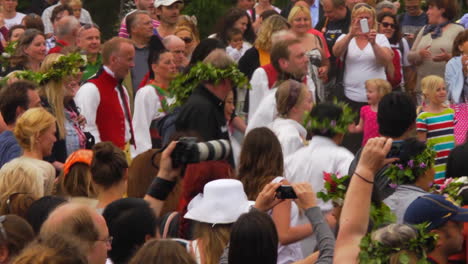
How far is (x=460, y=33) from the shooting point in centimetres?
1330

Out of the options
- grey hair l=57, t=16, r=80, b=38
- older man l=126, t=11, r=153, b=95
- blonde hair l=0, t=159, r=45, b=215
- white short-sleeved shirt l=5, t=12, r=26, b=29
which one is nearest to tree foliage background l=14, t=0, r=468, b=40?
white short-sleeved shirt l=5, t=12, r=26, b=29

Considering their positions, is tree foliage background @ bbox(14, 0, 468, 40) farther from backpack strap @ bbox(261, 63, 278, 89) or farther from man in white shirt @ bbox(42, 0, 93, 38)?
backpack strap @ bbox(261, 63, 278, 89)

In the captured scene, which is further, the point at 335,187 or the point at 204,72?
the point at 204,72

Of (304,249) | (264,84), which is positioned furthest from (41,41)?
(304,249)

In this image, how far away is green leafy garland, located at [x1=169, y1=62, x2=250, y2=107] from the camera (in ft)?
30.7

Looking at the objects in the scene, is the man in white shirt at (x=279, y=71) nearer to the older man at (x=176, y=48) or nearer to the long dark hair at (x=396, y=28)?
the older man at (x=176, y=48)

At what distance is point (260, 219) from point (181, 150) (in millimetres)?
1134

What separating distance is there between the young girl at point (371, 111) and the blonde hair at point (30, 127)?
402cm

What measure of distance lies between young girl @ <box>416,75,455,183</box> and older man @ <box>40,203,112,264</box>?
583 centimetres

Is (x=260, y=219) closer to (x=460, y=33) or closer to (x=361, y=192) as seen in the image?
(x=361, y=192)

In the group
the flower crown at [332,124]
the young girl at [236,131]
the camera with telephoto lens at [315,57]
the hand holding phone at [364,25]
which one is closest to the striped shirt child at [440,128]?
the young girl at [236,131]

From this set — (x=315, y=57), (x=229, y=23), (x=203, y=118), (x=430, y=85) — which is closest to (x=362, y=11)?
(x=315, y=57)

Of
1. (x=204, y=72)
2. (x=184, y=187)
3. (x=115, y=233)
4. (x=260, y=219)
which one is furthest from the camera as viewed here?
(x=204, y=72)

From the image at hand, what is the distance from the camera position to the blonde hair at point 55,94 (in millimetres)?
9930
